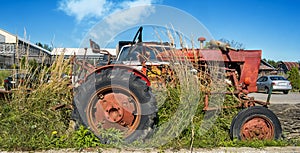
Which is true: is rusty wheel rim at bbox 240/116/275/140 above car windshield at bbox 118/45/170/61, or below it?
below

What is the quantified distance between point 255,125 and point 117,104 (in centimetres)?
208

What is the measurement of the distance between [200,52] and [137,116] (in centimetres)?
171

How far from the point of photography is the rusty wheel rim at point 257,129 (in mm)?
3801

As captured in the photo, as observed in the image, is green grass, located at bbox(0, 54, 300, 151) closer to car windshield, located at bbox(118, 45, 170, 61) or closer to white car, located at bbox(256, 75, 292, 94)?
car windshield, located at bbox(118, 45, 170, 61)

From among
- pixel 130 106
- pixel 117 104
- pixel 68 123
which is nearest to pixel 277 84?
pixel 130 106

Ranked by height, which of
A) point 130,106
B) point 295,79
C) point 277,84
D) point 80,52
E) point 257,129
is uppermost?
point 80,52

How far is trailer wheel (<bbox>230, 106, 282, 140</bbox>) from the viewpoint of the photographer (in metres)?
3.72

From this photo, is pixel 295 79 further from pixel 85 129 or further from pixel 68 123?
pixel 85 129

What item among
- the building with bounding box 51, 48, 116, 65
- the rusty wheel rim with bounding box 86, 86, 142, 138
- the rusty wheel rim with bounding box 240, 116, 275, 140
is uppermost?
the building with bounding box 51, 48, 116, 65

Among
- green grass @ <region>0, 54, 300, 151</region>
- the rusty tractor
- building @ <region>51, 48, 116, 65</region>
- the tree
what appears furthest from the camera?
the tree

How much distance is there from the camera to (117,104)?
12.0 feet

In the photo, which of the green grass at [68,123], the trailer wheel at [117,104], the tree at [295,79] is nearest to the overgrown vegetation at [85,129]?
the green grass at [68,123]

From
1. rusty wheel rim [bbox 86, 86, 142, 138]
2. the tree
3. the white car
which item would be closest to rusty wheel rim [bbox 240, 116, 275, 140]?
rusty wheel rim [bbox 86, 86, 142, 138]

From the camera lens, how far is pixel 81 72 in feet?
15.1
